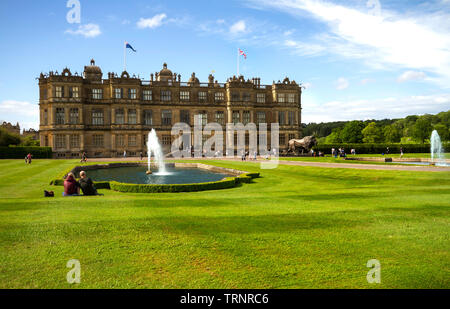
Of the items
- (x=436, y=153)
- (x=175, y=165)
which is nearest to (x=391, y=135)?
(x=436, y=153)

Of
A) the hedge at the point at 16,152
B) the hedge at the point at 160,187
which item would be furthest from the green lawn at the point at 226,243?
the hedge at the point at 16,152

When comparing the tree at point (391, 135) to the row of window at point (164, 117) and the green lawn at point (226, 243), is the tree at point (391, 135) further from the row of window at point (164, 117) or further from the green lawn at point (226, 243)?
the green lawn at point (226, 243)

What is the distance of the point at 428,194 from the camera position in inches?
612

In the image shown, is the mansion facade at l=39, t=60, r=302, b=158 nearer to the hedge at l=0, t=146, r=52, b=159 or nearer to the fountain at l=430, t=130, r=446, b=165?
the hedge at l=0, t=146, r=52, b=159

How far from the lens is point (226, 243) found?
7.97 m

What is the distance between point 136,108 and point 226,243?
61.1m

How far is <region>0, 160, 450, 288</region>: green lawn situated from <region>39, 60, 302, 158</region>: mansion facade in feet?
174

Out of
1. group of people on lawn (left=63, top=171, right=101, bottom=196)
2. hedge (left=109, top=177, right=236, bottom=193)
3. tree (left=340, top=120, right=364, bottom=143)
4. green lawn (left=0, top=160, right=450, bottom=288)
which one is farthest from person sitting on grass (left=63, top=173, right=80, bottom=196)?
tree (left=340, top=120, right=364, bottom=143)

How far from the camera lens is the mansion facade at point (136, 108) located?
203 feet

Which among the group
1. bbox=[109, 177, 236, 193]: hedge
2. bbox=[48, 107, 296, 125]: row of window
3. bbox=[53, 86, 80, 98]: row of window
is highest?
bbox=[53, 86, 80, 98]: row of window

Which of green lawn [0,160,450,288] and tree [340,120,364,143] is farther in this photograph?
tree [340,120,364,143]

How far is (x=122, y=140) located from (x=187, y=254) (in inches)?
2403

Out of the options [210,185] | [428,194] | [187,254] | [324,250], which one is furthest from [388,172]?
[187,254]

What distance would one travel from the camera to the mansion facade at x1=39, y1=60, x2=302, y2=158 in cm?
6175
